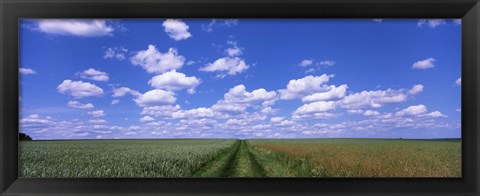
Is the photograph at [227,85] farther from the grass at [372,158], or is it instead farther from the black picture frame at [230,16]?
the black picture frame at [230,16]

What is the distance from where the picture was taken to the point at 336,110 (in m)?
2.77

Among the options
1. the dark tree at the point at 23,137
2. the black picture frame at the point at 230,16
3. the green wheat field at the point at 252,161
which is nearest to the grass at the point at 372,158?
the green wheat field at the point at 252,161

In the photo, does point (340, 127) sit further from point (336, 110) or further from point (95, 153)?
point (95, 153)

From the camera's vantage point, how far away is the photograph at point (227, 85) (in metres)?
2.15

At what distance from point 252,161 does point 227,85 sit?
3.19m

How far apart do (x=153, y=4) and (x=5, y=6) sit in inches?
22.9

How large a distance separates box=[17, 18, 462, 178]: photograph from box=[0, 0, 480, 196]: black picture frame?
17cm

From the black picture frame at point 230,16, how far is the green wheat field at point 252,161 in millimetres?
87

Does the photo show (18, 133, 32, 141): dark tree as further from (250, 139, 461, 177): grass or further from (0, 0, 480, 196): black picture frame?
(250, 139, 461, 177): grass

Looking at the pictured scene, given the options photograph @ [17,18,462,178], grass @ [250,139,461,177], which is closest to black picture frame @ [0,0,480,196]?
photograph @ [17,18,462,178]

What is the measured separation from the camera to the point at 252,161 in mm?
6016

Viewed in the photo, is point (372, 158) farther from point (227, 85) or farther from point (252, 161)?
point (252, 161)

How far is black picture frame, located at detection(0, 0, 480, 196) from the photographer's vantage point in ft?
5.42

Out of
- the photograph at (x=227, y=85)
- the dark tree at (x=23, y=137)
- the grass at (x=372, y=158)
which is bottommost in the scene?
the grass at (x=372, y=158)
